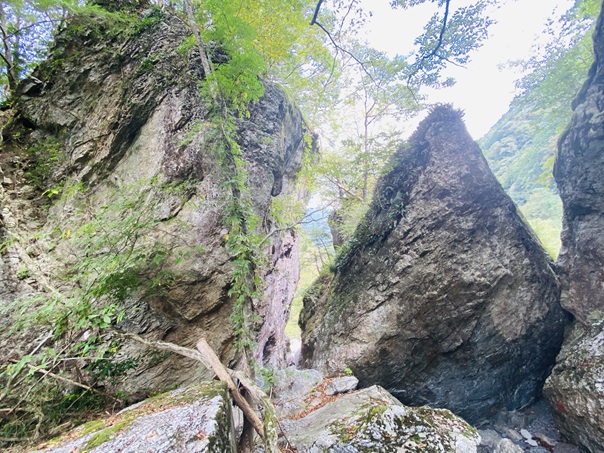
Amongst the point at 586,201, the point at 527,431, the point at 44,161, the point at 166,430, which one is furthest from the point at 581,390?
the point at 44,161

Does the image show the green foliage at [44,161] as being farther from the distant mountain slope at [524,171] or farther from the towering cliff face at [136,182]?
the distant mountain slope at [524,171]

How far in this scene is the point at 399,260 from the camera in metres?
6.79

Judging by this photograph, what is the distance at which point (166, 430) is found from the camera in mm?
2291

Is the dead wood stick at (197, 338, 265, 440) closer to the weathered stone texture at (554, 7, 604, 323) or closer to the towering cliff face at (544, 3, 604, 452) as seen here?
the towering cliff face at (544, 3, 604, 452)

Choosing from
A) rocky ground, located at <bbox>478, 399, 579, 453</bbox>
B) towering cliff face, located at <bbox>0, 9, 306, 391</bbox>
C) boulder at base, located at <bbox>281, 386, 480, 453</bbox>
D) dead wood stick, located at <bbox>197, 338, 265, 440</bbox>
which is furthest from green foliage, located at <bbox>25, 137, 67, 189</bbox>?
rocky ground, located at <bbox>478, 399, 579, 453</bbox>

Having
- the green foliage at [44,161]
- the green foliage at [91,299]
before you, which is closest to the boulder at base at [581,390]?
the green foliage at [91,299]

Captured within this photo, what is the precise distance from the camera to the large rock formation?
20.5 feet

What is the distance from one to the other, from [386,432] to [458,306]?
3800mm

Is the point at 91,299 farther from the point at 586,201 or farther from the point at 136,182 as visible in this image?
the point at 586,201

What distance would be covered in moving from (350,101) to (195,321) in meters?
11.4

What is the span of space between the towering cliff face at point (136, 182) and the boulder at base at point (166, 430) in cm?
164

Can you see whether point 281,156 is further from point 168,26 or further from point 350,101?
point 350,101

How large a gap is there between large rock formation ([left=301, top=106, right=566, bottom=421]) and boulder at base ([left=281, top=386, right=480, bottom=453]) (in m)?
2.42

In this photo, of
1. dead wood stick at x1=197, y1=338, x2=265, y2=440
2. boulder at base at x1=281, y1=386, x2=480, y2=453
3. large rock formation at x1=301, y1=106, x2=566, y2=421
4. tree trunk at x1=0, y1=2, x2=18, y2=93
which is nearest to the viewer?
dead wood stick at x1=197, y1=338, x2=265, y2=440
